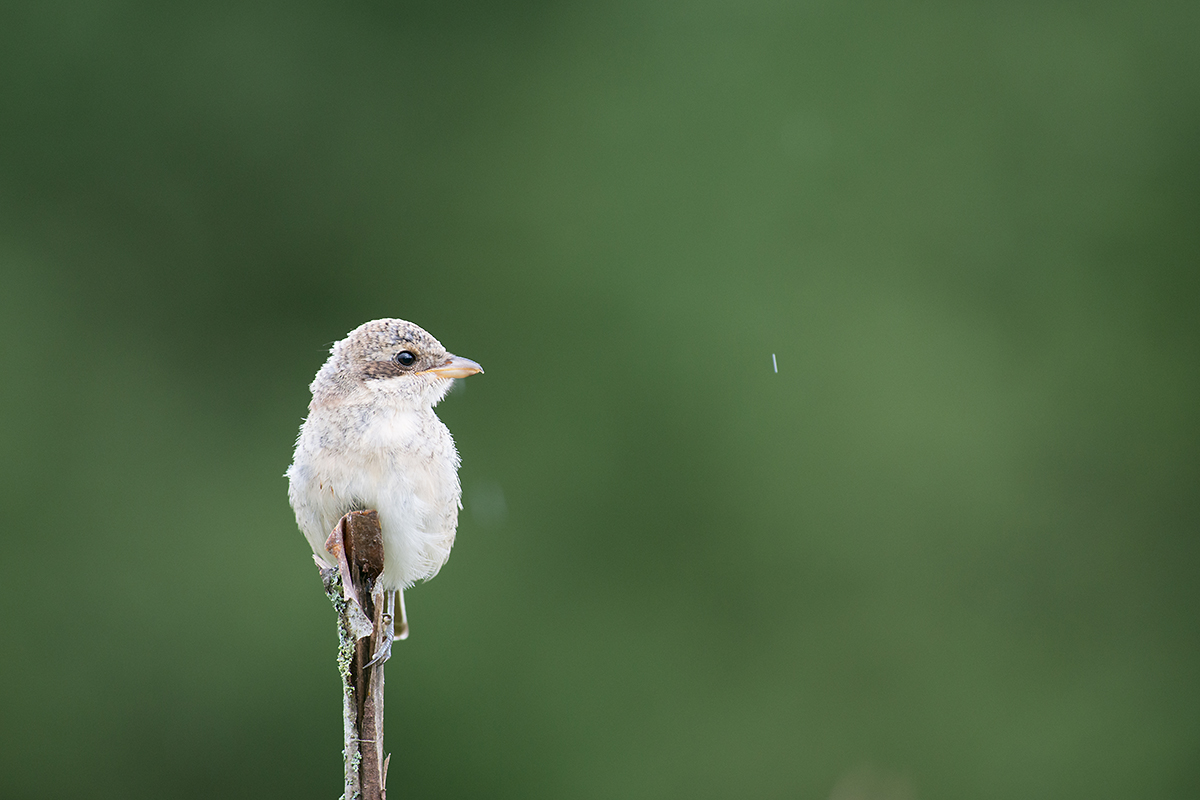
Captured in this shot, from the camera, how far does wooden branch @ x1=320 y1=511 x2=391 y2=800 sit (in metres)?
1.73

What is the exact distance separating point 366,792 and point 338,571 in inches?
18.8

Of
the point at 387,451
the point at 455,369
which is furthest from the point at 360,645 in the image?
the point at 455,369

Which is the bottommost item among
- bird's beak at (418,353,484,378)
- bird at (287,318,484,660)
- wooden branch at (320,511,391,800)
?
wooden branch at (320,511,391,800)

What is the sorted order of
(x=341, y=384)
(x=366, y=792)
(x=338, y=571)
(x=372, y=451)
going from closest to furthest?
1. (x=366, y=792)
2. (x=338, y=571)
3. (x=372, y=451)
4. (x=341, y=384)

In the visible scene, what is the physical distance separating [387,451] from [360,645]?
699 millimetres

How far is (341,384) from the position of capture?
2613mm

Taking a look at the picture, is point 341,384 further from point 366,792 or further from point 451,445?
point 366,792

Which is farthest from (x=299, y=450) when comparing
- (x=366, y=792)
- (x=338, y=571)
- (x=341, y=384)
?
(x=366, y=792)

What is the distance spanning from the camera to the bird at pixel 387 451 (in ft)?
8.01

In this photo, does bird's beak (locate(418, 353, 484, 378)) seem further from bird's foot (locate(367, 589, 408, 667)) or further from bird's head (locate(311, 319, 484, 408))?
bird's foot (locate(367, 589, 408, 667))

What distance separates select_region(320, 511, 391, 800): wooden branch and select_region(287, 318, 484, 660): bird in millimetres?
290

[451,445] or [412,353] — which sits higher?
[412,353]

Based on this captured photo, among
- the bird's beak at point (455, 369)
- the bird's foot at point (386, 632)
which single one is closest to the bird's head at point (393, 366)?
the bird's beak at point (455, 369)

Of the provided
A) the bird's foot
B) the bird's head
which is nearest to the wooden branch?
the bird's foot
